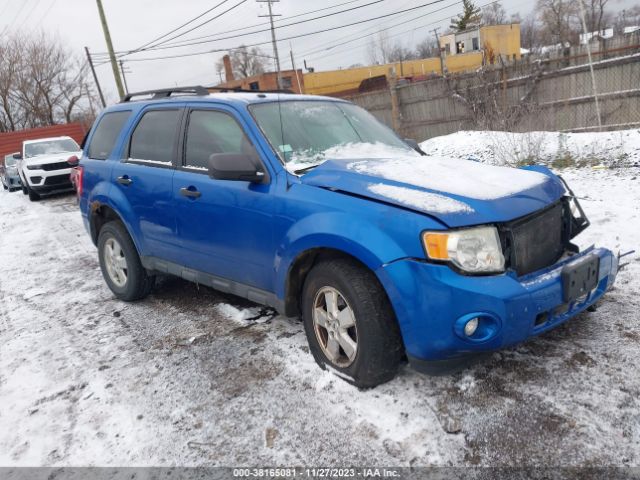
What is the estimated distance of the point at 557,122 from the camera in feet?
40.4

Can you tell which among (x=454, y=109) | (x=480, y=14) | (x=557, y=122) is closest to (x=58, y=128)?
(x=454, y=109)

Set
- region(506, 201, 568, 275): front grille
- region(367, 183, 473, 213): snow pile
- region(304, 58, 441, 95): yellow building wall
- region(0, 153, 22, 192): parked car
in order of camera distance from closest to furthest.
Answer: region(367, 183, 473, 213): snow pile < region(506, 201, 568, 275): front grille < region(0, 153, 22, 192): parked car < region(304, 58, 441, 95): yellow building wall

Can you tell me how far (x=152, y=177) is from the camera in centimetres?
407

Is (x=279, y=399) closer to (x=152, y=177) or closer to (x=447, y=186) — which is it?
(x=447, y=186)

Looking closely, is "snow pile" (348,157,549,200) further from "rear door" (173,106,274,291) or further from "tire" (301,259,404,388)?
"rear door" (173,106,274,291)

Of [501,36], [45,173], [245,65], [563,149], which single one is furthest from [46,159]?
[245,65]

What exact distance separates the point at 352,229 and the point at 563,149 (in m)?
7.69

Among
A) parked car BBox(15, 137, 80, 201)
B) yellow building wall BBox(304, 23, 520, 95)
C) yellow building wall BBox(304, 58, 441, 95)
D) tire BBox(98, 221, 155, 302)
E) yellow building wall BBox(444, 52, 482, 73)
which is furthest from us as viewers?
yellow building wall BBox(444, 52, 482, 73)

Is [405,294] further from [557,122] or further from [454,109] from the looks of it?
[454,109]

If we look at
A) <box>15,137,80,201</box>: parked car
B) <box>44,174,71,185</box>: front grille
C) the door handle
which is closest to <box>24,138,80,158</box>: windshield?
<box>15,137,80,201</box>: parked car

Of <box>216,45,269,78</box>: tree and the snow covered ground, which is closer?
the snow covered ground

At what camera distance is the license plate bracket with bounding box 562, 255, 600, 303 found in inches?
102

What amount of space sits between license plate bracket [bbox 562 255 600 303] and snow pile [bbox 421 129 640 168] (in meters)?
5.61

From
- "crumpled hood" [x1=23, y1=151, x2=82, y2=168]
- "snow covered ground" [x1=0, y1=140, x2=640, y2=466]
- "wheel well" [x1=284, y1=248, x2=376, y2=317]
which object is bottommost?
"snow covered ground" [x1=0, y1=140, x2=640, y2=466]
